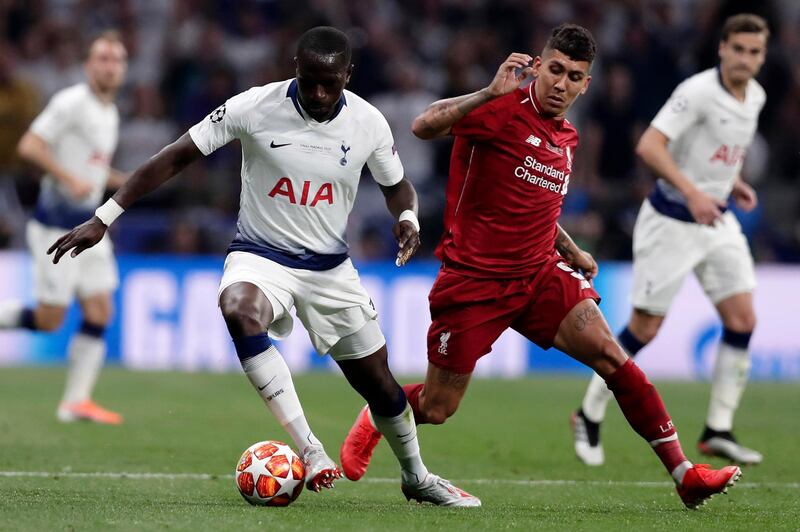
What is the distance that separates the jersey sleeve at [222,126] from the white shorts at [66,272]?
474 centimetres

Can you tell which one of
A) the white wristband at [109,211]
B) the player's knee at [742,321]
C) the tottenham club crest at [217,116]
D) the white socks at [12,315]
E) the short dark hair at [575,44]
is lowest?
the white socks at [12,315]

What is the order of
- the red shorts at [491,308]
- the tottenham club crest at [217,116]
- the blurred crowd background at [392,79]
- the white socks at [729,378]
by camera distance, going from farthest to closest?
1. the blurred crowd background at [392,79]
2. the white socks at [729,378]
3. the red shorts at [491,308]
4. the tottenham club crest at [217,116]

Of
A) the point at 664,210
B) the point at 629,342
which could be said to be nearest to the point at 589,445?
the point at 629,342

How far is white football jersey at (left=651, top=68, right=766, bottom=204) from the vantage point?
9.30 metres

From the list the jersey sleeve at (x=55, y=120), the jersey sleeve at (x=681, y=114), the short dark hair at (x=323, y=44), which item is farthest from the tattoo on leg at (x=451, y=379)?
the jersey sleeve at (x=55, y=120)

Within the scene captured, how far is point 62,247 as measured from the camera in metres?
6.29

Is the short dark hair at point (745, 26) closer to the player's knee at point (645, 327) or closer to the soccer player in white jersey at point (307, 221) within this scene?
the player's knee at point (645, 327)

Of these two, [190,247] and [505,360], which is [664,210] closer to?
[505,360]

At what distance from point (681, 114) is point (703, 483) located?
3.39m

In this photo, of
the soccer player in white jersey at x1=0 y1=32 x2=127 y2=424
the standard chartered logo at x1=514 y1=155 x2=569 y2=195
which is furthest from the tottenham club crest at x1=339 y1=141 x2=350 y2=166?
the soccer player in white jersey at x1=0 y1=32 x2=127 y2=424

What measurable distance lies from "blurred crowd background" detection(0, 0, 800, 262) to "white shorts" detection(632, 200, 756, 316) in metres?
6.59

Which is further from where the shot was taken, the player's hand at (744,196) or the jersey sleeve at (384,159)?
the player's hand at (744,196)

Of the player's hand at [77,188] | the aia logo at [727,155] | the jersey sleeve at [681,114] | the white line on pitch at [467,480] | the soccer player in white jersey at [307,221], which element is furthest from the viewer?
the player's hand at [77,188]

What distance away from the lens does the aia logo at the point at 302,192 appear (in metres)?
6.76
